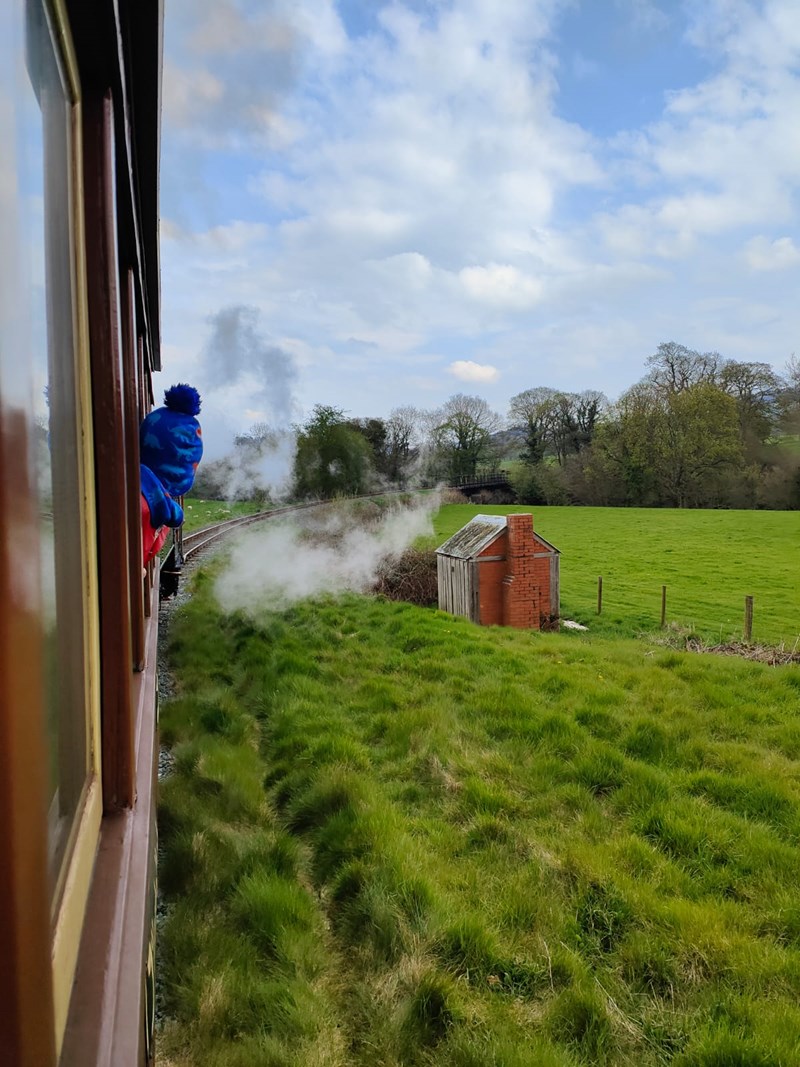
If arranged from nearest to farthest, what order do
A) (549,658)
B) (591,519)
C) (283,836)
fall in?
(283,836)
(549,658)
(591,519)

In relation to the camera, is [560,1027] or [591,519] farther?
[591,519]

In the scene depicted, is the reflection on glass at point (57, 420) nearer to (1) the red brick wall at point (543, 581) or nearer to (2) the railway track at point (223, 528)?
(2) the railway track at point (223, 528)

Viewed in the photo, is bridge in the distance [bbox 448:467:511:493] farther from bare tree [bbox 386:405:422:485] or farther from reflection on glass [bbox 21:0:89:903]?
reflection on glass [bbox 21:0:89:903]

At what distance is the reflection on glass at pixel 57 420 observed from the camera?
0.78m

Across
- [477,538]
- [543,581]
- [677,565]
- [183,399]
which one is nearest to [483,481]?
[677,565]

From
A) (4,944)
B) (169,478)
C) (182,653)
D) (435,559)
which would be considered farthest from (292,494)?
(4,944)

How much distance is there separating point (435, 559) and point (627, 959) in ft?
43.4

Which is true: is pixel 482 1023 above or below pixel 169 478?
below

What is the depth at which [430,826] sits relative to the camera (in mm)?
3900

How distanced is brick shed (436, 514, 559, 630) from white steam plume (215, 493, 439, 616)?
217cm

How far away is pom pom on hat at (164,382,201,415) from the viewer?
2750 mm

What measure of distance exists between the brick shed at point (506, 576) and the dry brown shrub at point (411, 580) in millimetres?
1517

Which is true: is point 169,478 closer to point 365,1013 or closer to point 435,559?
point 365,1013

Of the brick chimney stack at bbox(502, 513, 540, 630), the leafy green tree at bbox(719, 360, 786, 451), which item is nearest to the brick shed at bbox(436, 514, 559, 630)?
the brick chimney stack at bbox(502, 513, 540, 630)
